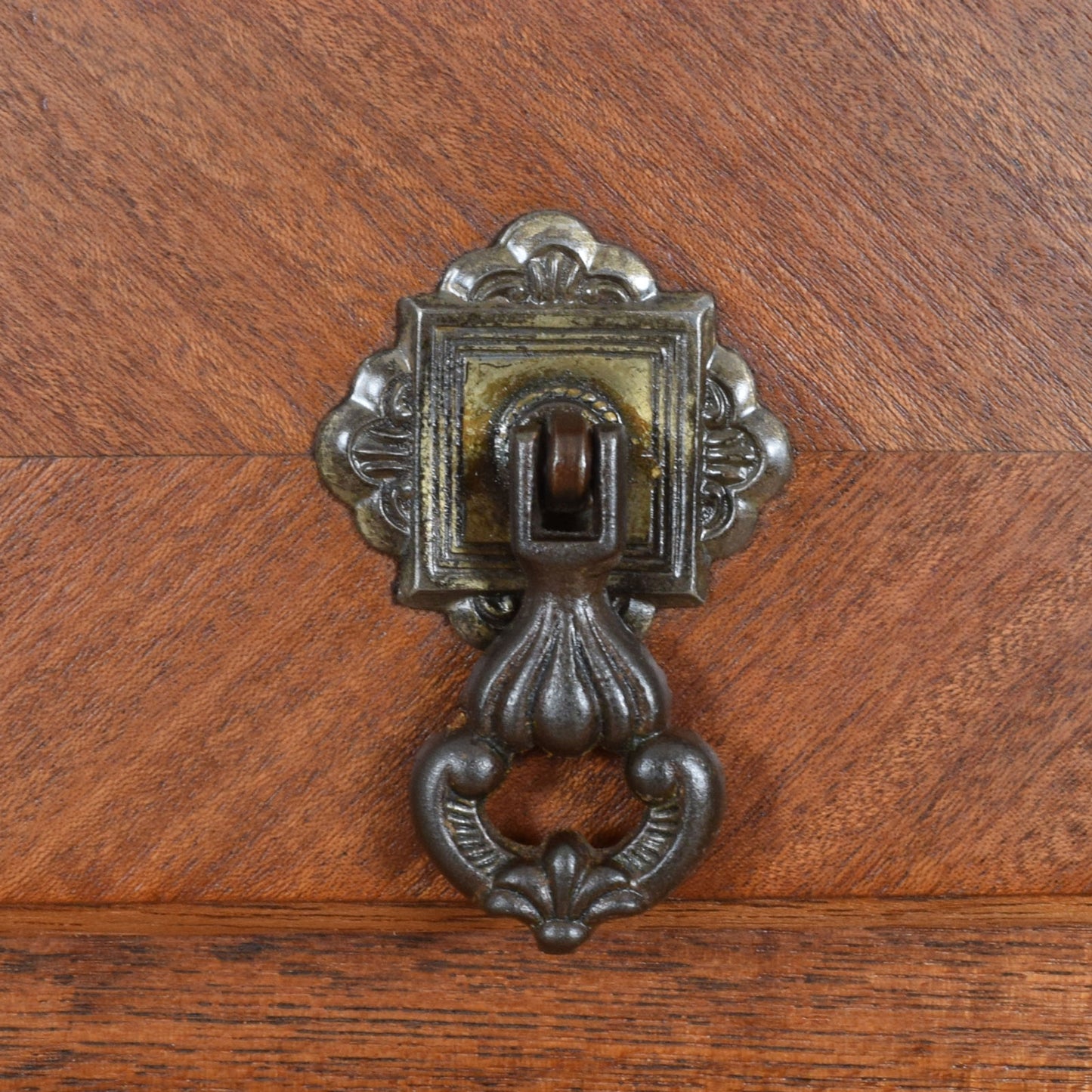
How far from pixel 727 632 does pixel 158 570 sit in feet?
0.68

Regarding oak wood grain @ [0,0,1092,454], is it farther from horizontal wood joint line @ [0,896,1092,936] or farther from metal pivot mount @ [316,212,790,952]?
horizontal wood joint line @ [0,896,1092,936]

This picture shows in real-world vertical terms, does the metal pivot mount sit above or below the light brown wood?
above

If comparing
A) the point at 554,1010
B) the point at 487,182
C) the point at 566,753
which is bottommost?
the point at 554,1010

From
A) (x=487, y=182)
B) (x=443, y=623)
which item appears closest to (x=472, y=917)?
(x=443, y=623)

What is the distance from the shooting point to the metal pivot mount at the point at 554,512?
41cm

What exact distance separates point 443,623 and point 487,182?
0.16 meters

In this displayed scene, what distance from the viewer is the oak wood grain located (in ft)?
1.40

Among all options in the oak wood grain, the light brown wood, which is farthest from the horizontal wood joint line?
the oak wood grain

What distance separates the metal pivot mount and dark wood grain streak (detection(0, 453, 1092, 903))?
0.8 inches

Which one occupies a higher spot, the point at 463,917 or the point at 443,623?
the point at 443,623

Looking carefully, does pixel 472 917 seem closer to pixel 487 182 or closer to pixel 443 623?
pixel 443 623

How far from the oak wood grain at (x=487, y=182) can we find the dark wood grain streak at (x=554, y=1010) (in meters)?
0.20

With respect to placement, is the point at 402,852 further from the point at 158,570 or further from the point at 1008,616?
the point at 1008,616

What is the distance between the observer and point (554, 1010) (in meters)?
0.48
